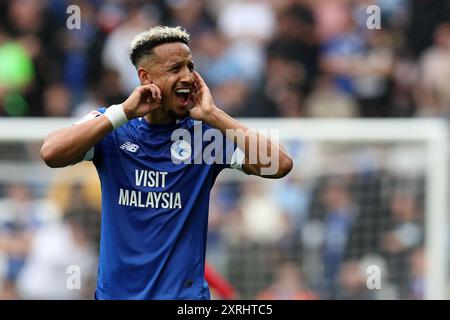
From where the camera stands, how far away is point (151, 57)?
627 cm

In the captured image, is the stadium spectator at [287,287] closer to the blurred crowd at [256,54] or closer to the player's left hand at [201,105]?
the blurred crowd at [256,54]

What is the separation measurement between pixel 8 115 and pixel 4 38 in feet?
4.20

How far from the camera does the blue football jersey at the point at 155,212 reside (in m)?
6.10

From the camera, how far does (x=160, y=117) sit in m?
6.26

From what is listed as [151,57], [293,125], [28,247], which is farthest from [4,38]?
[151,57]

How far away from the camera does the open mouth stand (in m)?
6.14

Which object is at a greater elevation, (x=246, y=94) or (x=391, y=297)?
(x=246, y=94)

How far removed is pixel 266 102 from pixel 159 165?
7.29 meters

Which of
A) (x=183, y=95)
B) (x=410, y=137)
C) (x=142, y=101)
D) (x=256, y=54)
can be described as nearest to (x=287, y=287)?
(x=410, y=137)

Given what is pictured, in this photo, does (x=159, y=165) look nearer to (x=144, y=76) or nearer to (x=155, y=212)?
(x=155, y=212)

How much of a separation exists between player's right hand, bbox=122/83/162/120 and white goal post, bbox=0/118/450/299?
184 inches

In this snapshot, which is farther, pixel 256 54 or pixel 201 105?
pixel 256 54

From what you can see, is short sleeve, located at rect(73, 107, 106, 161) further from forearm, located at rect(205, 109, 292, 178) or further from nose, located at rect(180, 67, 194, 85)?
forearm, located at rect(205, 109, 292, 178)

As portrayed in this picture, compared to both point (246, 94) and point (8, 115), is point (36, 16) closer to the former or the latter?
point (8, 115)
